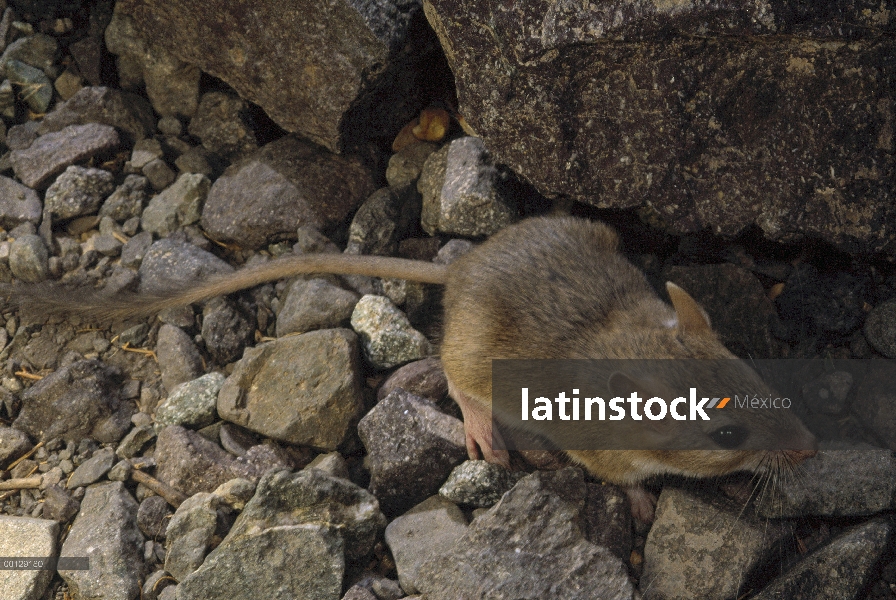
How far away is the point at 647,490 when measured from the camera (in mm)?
3512

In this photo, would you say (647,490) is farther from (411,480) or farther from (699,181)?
(699,181)

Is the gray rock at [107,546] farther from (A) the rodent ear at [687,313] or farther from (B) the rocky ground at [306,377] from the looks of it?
(A) the rodent ear at [687,313]

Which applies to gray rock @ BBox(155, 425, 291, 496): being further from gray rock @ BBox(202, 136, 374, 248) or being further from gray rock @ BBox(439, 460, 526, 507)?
gray rock @ BBox(202, 136, 374, 248)

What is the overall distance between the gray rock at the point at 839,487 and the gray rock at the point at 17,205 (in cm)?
426

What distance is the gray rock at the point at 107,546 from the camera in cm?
329

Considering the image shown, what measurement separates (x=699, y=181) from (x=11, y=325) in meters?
3.70

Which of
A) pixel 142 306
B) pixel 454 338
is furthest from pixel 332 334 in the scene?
pixel 142 306

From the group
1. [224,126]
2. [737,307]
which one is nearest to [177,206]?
[224,126]

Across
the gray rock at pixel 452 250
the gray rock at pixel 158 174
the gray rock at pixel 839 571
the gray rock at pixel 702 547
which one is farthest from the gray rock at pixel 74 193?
the gray rock at pixel 839 571

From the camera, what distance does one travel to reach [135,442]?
148 inches

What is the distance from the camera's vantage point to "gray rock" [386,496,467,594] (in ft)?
10.4

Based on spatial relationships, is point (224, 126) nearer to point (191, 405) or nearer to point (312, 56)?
point (312, 56)

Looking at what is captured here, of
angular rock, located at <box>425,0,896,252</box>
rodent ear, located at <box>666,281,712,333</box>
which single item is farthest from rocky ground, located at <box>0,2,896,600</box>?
rodent ear, located at <box>666,281,712,333</box>

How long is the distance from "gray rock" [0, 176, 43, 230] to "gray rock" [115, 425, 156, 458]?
5.40ft
